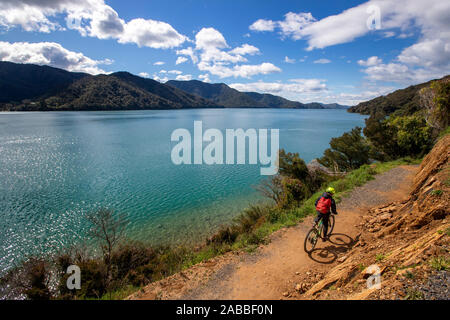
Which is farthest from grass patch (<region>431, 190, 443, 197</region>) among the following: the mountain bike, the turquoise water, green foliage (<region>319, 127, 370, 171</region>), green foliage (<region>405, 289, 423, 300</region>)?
green foliage (<region>319, 127, 370, 171</region>)

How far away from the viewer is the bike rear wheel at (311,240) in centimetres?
841

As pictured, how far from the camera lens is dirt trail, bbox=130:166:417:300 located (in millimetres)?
6754

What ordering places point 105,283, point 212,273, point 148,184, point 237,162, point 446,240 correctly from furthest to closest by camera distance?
point 237,162
point 148,184
point 105,283
point 212,273
point 446,240

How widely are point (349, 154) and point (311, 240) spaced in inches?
816

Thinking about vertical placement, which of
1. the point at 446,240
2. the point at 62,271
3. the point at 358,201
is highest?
the point at 446,240

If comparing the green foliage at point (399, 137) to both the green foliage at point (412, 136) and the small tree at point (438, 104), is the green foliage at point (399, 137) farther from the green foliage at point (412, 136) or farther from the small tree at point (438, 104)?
the small tree at point (438, 104)

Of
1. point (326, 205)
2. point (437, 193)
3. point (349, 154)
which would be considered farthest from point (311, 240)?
point (349, 154)

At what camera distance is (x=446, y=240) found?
4672mm

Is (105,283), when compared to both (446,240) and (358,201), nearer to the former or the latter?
(446,240)

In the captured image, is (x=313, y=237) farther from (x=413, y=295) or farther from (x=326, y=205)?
(x=413, y=295)

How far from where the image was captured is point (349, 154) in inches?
993

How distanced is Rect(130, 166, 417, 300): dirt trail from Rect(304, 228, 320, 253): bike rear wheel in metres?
0.22
